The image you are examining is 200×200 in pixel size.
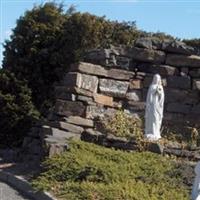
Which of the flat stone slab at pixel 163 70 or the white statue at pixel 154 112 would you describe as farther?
the flat stone slab at pixel 163 70

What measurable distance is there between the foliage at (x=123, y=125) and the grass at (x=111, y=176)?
6.91 feet

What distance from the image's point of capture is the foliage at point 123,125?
15.3m

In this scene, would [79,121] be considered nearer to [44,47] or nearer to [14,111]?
[14,111]

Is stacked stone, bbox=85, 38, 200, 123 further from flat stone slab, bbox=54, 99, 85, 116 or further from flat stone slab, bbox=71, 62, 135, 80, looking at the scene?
flat stone slab, bbox=54, 99, 85, 116

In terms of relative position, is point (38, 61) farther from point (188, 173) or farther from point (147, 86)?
point (188, 173)

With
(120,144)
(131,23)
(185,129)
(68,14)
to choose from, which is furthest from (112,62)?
(131,23)

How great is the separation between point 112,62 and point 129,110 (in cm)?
127

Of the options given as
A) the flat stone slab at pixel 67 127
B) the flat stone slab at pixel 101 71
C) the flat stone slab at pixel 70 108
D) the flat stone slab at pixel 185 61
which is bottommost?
the flat stone slab at pixel 67 127

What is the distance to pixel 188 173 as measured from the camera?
11.7m

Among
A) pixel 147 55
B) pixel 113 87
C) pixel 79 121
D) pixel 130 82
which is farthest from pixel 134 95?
pixel 79 121

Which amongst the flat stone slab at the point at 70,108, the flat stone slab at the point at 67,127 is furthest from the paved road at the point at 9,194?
the flat stone slab at the point at 70,108

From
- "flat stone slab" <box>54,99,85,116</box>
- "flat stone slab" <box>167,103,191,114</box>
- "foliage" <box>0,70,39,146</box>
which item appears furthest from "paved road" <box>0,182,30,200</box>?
"foliage" <box>0,70,39,146</box>

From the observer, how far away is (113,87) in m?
16.8

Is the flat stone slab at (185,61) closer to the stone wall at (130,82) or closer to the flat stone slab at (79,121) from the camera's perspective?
the stone wall at (130,82)
